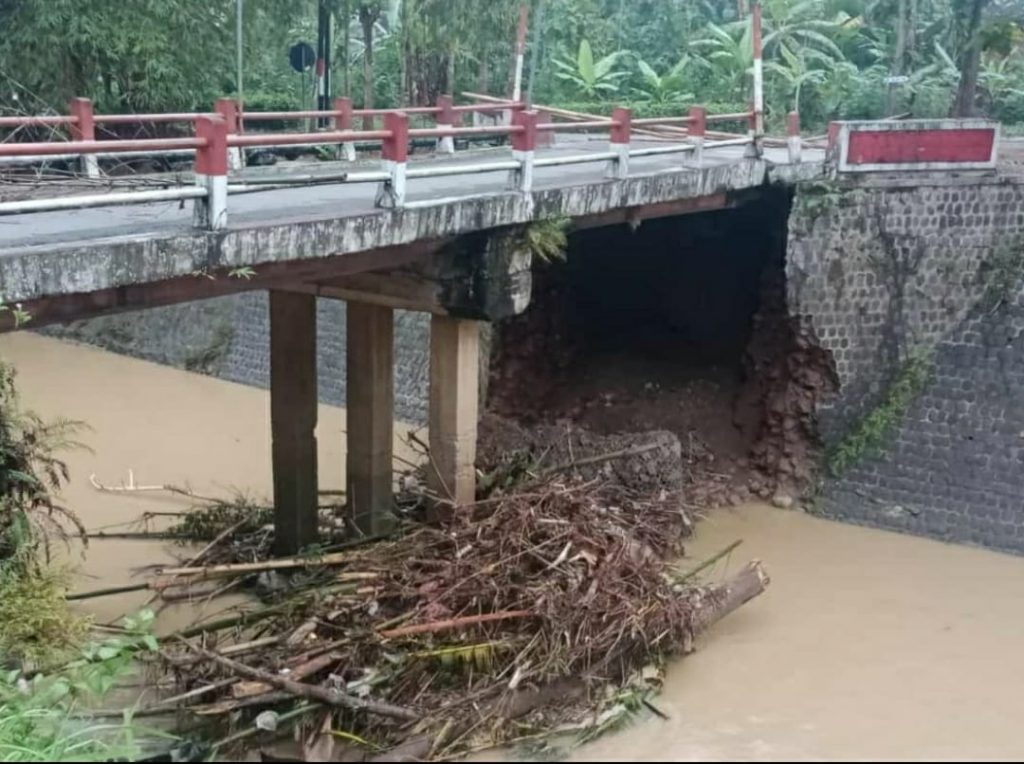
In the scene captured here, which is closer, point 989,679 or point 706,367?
point 989,679

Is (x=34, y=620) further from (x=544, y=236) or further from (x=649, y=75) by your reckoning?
(x=649, y=75)

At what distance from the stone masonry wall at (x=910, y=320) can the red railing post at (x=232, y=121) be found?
591cm

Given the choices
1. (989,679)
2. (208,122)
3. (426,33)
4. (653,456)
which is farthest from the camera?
(426,33)

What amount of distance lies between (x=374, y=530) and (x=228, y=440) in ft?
17.8

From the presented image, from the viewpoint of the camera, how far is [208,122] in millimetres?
6395

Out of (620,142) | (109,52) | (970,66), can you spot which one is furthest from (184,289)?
(970,66)

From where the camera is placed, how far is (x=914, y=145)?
1323 centimetres

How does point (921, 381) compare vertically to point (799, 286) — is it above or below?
below

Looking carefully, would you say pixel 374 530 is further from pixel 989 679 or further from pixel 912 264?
pixel 912 264

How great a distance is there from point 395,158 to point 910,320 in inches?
286

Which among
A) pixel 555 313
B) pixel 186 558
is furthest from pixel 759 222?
pixel 186 558

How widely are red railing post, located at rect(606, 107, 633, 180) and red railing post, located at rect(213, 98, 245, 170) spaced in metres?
3.19

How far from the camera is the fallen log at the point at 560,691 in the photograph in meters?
6.63

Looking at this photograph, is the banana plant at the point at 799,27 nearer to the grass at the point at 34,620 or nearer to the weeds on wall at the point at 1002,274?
the weeds on wall at the point at 1002,274
